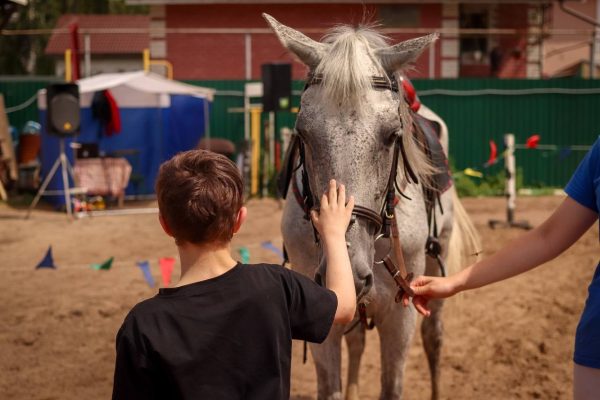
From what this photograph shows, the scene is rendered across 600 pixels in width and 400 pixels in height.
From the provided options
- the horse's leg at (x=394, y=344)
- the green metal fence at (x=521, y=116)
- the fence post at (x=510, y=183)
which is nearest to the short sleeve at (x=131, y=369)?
the horse's leg at (x=394, y=344)

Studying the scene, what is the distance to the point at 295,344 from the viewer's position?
596 centimetres

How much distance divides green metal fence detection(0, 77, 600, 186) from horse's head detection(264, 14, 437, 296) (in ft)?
41.5

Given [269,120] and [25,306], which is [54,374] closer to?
[25,306]

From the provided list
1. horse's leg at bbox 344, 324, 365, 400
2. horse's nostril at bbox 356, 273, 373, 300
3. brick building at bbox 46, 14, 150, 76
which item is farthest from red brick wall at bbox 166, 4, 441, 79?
horse's nostril at bbox 356, 273, 373, 300

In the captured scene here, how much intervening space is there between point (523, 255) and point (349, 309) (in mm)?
750

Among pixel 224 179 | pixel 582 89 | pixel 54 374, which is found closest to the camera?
pixel 224 179

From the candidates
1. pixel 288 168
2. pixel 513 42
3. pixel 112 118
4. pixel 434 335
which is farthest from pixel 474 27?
pixel 288 168

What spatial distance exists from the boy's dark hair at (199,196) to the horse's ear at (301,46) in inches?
52.4

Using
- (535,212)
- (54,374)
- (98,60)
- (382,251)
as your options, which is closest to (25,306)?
(54,374)

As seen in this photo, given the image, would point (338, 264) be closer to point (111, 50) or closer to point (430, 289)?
point (430, 289)

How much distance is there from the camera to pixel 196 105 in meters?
14.6

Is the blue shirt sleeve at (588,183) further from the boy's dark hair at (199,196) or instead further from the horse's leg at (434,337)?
the horse's leg at (434,337)

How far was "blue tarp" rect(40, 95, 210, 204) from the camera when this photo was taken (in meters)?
13.5

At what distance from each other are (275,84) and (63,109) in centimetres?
346
